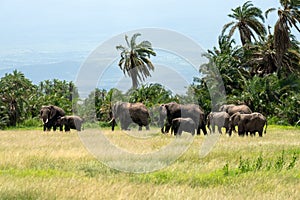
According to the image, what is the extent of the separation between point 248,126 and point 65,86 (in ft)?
151

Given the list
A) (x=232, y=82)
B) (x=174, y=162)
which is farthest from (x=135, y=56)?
(x=174, y=162)

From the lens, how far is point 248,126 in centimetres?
2728

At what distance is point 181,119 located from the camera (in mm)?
25844

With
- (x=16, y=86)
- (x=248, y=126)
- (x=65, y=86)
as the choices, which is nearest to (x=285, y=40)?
(x=248, y=126)

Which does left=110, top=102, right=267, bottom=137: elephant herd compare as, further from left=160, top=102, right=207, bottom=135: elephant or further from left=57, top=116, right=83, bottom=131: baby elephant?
left=57, top=116, right=83, bottom=131: baby elephant

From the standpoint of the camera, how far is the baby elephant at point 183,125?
2550 cm

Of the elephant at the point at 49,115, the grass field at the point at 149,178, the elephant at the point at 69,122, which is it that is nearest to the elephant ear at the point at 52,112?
the elephant at the point at 49,115

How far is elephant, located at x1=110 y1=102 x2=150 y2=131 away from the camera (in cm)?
3534

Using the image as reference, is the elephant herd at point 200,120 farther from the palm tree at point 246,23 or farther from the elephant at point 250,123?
the palm tree at point 246,23

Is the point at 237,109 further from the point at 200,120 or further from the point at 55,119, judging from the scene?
the point at 55,119

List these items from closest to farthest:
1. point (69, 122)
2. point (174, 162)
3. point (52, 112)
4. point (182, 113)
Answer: point (174, 162) → point (182, 113) → point (69, 122) → point (52, 112)

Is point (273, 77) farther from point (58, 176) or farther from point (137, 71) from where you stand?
point (58, 176)

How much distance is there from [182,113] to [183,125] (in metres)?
3.14

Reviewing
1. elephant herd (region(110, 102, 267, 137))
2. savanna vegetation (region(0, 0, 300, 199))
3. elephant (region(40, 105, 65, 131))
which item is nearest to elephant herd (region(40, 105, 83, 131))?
elephant (region(40, 105, 65, 131))
